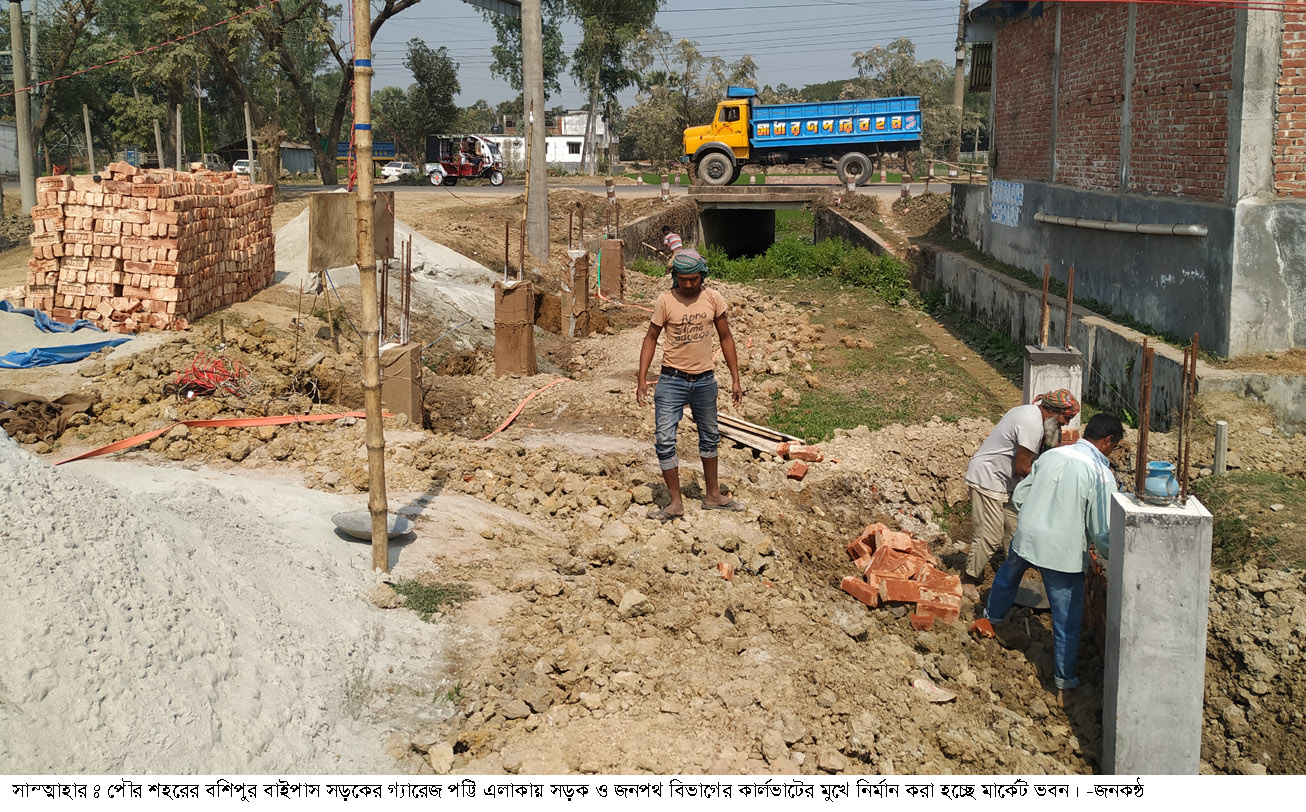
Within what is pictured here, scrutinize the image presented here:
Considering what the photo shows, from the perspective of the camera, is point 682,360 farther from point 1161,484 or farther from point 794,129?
point 794,129

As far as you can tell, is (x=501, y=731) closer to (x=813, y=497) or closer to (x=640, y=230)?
(x=813, y=497)

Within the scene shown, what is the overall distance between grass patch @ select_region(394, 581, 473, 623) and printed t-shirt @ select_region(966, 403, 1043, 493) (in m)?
3.15

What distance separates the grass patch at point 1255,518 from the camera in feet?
20.9

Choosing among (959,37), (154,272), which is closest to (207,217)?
(154,272)

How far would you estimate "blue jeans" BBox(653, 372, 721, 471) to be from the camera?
6.64 m

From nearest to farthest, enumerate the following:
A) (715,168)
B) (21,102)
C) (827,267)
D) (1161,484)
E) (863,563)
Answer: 1. (1161,484)
2. (863,563)
3. (21,102)
4. (827,267)
5. (715,168)

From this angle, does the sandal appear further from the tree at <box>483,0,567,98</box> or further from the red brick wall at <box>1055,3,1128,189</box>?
the tree at <box>483,0,567,98</box>

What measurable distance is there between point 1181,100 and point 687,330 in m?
6.87

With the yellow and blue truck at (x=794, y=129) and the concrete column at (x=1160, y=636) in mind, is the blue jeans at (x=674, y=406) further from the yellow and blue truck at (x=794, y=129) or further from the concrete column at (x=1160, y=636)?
the yellow and blue truck at (x=794, y=129)

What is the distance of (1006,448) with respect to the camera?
6363 millimetres

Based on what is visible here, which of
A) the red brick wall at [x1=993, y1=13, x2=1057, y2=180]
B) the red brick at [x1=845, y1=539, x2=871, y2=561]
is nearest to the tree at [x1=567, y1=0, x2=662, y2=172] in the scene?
the red brick wall at [x1=993, y1=13, x2=1057, y2=180]

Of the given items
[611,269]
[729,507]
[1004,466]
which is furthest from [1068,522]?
[611,269]

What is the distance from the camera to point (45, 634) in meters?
3.76

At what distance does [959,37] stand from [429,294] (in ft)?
82.9
